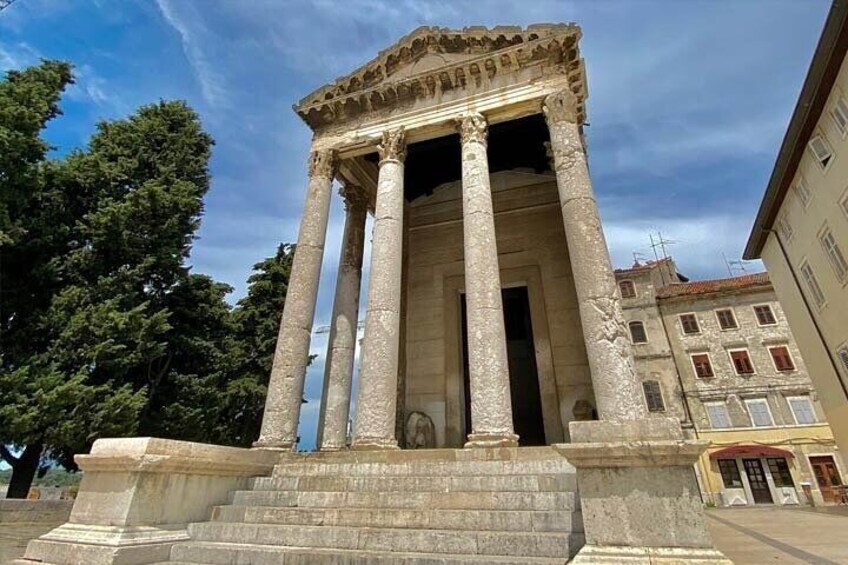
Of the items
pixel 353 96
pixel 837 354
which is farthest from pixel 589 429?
pixel 837 354

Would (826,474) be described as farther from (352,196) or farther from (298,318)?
(298,318)

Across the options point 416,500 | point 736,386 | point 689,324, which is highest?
point 689,324

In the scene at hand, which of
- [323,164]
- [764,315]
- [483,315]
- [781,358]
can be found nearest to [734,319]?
[764,315]

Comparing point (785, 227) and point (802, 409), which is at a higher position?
point (785, 227)

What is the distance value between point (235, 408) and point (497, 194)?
12615 mm

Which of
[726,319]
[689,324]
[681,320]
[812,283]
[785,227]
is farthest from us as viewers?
[681,320]

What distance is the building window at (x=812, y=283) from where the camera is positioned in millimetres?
14883

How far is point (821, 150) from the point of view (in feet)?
43.0

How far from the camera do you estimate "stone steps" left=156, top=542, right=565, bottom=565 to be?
4012 millimetres

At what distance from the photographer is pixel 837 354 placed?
14.3 m

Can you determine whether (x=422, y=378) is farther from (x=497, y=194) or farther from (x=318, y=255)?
(x=497, y=194)

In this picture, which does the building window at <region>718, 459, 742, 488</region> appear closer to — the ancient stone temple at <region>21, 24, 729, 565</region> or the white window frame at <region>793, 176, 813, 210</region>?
the white window frame at <region>793, 176, 813, 210</region>

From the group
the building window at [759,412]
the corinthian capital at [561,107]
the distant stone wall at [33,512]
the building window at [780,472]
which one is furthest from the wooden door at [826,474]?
the distant stone wall at [33,512]

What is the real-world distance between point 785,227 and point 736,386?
37.0 feet
